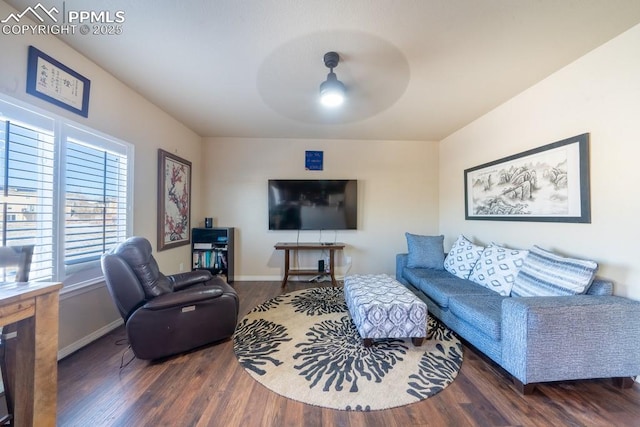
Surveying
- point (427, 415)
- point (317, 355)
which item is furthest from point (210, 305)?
point (427, 415)

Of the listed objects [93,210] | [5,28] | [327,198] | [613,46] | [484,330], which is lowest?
[484,330]

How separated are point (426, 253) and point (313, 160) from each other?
2.36 metres

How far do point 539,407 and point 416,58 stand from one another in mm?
2639

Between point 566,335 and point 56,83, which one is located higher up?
point 56,83

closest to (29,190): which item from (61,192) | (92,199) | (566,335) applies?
(61,192)

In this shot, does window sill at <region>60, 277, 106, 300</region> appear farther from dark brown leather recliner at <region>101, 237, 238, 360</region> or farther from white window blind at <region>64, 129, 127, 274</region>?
dark brown leather recliner at <region>101, 237, 238, 360</region>

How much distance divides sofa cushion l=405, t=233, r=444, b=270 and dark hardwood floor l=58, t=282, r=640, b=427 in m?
1.47

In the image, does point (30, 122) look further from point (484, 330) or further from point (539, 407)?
A: point (539, 407)

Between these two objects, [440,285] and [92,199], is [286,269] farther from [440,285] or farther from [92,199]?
[92,199]

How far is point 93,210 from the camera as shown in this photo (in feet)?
7.23

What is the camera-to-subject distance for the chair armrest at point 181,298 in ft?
6.00

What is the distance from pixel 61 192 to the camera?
6.29 ft

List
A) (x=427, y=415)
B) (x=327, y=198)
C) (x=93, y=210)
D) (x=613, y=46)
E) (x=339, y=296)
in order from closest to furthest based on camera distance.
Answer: (x=427, y=415) < (x=613, y=46) < (x=93, y=210) < (x=339, y=296) < (x=327, y=198)

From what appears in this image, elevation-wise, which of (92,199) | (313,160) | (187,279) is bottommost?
(187,279)
